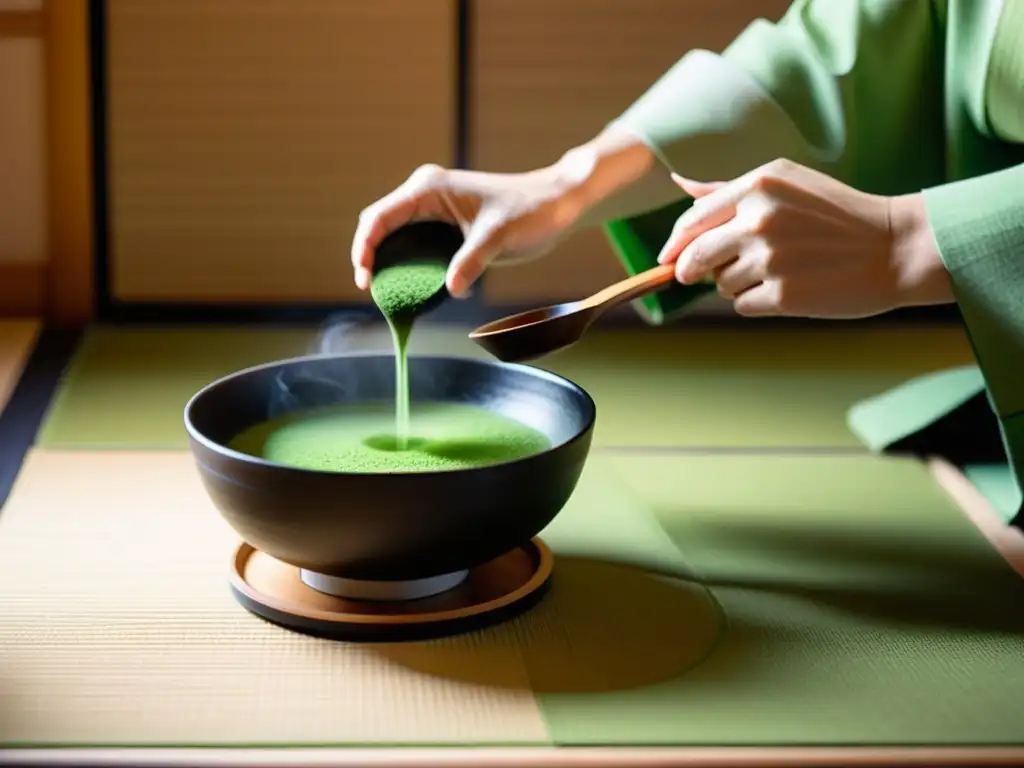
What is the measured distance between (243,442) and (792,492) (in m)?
0.61

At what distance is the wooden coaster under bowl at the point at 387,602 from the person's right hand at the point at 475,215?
261 millimetres

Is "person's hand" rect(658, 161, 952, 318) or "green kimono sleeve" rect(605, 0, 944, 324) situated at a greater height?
"green kimono sleeve" rect(605, 0, 944, 324)

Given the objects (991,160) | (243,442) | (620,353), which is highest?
(991,160)

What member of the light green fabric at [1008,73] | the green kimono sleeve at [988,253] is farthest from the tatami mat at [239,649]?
the light green fabric at [1008,73]

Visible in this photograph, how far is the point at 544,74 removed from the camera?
2318mm

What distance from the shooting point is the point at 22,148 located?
2244 millimetres

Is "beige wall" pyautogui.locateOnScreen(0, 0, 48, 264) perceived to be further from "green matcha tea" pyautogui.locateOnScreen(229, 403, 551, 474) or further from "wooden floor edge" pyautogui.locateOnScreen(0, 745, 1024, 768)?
"wooden floor edge" pyautogui.locateOnScreen(0, 745, 1024, 768)

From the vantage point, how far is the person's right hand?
1.35 metres

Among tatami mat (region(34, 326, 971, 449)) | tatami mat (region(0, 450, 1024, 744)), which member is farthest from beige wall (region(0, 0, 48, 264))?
tatami mat (region(0, 450, 1024, 744))

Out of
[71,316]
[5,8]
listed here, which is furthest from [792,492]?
[5,8]

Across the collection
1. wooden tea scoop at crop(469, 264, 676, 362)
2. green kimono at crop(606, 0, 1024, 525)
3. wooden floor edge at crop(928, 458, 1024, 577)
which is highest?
green kimono at crop(606, 0, 1024, 525)

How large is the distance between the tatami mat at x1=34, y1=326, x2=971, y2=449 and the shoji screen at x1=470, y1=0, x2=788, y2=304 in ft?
1.11

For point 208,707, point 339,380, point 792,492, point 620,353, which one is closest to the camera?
point 208,707

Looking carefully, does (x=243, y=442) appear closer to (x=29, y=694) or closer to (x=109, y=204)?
(x=29, y=694)
